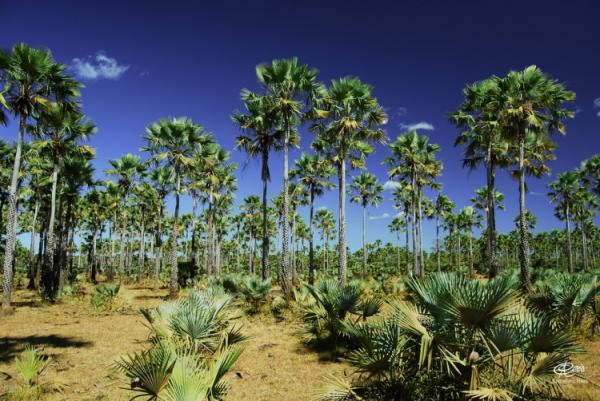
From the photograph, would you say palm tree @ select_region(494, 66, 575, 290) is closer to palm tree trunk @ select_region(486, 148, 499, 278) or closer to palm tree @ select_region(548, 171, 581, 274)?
palm tree trunk @ select_region(486, 148, 499, 278)

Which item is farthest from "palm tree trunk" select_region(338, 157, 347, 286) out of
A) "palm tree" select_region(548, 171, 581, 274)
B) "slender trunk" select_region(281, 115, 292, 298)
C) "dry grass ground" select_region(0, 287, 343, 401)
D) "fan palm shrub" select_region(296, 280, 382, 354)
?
"palm tree" select_region(548, 171, 581, 274)

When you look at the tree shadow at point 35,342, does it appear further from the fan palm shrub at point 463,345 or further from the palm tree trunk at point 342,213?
the palm tree trunk at point 342,213

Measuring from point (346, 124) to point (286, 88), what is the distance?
3915 millimetres

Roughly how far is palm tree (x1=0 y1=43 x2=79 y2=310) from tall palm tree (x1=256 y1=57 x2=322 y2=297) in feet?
32.9

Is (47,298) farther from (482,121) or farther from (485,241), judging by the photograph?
(485,241)

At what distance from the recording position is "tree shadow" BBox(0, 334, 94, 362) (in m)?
10.5

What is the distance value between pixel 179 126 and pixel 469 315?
21691mm

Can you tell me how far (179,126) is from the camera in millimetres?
22953

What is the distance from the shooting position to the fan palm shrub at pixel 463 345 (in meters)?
4.83

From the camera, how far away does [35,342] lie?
37.6 ft

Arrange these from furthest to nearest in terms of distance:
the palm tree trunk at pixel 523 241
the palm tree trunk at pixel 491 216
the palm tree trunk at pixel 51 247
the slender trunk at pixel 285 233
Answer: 1. the palm tree trunk at pixel 491 216
2. the palm tree trunk at pixel 51 247
3. the slender trunk at pixel 285 233
4. the palm tree trunk at pixel 523 241

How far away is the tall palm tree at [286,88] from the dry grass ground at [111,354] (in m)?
4.97

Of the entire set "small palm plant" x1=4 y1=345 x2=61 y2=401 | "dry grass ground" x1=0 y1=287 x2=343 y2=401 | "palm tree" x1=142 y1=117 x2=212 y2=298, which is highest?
"palm tree" x1=142 y1=117 x2=212 y2=298

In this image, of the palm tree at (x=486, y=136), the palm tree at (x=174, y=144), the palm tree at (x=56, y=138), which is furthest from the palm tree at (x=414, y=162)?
the palm tree at (x=56, y=138)
